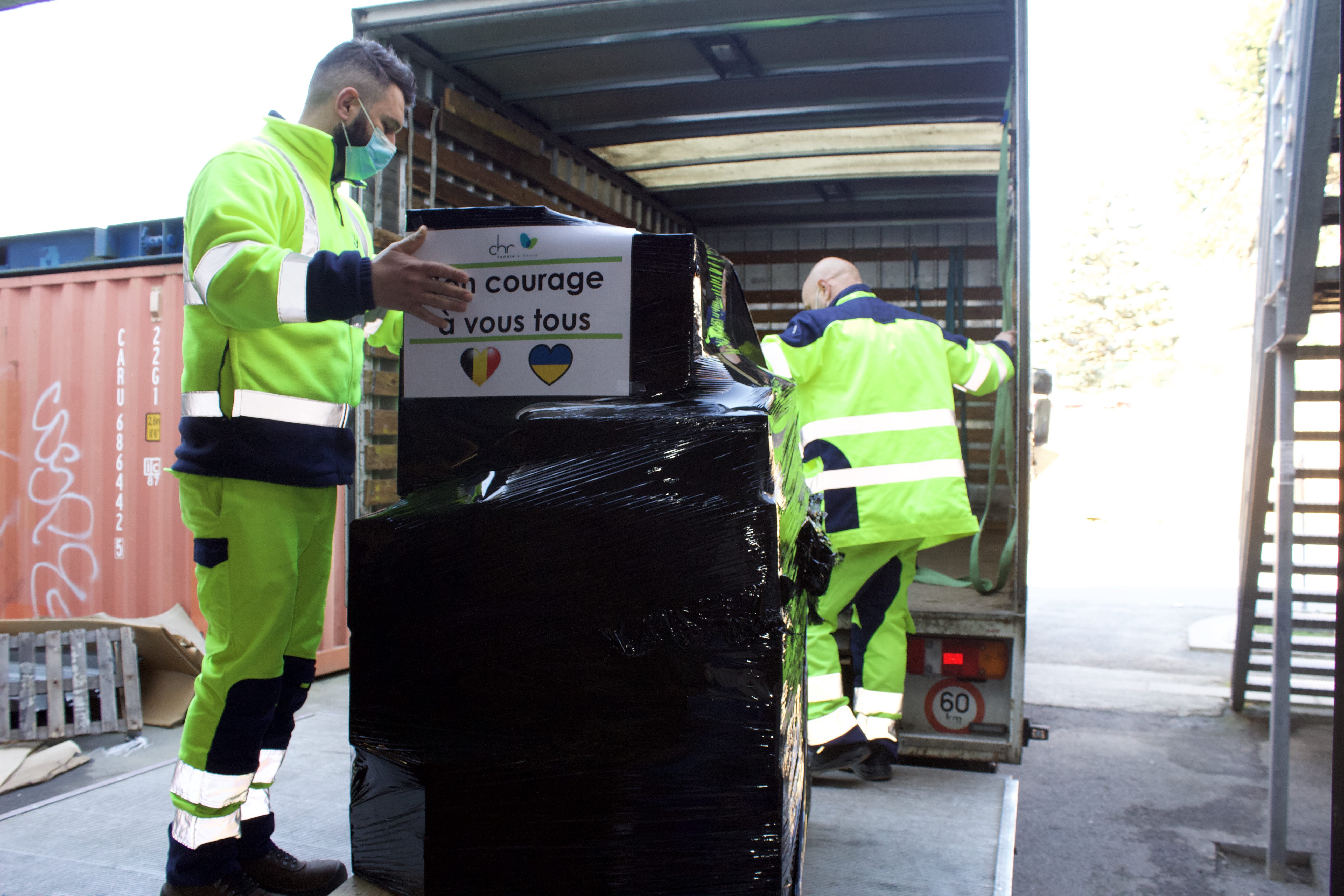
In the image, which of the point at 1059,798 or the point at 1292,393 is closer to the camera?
the point at 1292,393

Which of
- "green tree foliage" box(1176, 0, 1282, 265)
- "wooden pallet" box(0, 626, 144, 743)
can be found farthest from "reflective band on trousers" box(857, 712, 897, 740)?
"green tree foliage" box(1176, 0, 1282, 265)

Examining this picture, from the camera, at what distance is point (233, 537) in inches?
71.4

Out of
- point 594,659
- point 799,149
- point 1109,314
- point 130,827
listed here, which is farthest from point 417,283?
point 1109,314

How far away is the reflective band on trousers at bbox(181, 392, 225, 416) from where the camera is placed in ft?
5.99

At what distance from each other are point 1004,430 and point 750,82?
206 cm

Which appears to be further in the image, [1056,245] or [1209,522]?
[1056,245]

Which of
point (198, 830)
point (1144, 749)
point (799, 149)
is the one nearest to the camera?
point (198, 830)

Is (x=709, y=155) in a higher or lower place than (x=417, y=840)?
higher

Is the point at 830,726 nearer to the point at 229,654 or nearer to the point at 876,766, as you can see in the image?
the point at 876,766

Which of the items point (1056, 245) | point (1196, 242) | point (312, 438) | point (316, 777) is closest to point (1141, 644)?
point (316, 777)

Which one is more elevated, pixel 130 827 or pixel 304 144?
pixel 304 144

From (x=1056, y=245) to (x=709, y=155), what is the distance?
42.1 meters

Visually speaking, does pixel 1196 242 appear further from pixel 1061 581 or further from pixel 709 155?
pixel 709 155

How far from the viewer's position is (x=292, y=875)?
196 cm
